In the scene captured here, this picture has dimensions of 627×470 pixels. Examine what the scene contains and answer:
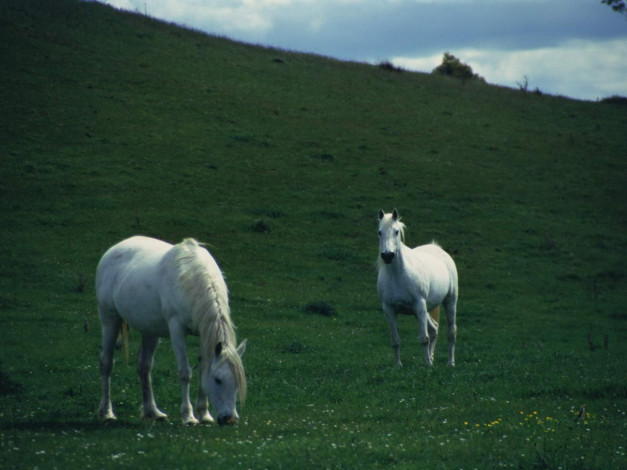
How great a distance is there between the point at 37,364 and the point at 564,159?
35251 mm

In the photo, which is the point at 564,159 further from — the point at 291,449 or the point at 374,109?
the point at 291,449

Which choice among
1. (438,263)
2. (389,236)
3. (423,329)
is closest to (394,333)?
(423,329)

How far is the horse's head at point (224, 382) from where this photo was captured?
9047 mm

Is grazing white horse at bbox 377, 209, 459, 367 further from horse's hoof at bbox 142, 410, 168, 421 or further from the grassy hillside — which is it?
horse's hoof at bbox 142, 410, 168, 421

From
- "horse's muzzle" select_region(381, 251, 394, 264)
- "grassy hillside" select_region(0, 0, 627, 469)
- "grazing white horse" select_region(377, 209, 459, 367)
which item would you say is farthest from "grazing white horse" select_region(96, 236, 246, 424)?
"grazing white horse" select_region(377, 209, 459, 367)

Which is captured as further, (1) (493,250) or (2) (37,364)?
(1) (493,250)

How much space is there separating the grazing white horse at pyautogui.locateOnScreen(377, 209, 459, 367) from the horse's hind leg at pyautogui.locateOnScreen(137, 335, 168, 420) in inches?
220

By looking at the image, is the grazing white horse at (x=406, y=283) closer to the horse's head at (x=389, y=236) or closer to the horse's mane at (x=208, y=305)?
the horse's head at (x=389, y=236)

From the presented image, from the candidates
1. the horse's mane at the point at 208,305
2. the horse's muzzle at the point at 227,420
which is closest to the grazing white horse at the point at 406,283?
the horse's mane at the point at 208,305

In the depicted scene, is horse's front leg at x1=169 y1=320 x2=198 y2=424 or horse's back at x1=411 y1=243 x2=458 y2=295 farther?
horse's back at x1=411 y1=243 x2=458 y2=295

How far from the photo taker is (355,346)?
18938 millimetres

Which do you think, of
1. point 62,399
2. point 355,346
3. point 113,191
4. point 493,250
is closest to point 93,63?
point 113,191

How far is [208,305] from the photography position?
9500 millimetres

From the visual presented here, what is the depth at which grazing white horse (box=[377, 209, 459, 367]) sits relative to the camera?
48.4ft
